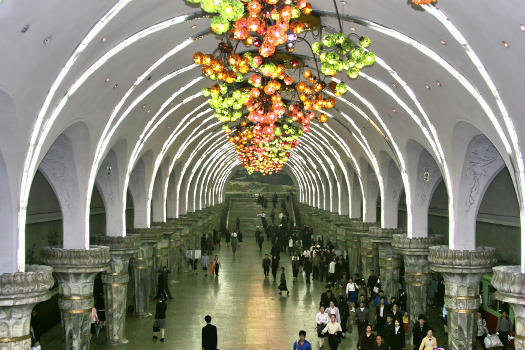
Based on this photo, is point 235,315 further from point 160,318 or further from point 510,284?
point 510,284

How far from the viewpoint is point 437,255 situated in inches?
746

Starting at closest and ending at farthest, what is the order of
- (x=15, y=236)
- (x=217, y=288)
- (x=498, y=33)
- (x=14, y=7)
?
(x=14, y=7) < (x=498, y=33) < (x=15, y=236) < (x=217, y=288)

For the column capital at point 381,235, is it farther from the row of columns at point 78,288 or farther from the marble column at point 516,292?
the marble column at point 516,292

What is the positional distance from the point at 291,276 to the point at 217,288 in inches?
232

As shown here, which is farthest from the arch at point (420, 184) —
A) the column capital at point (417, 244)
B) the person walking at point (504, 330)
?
the person walking at point (504, 330)

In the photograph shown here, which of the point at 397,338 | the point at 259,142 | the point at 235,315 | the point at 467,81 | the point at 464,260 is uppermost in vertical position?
the point at 467,81

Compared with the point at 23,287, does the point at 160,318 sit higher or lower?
lower

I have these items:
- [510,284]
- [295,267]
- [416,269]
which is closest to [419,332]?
[510,284]

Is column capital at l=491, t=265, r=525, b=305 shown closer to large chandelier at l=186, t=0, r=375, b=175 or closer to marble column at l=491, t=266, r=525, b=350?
marble column at l=491, t=266, r=525, b=350

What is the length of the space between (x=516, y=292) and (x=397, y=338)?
3860 mm

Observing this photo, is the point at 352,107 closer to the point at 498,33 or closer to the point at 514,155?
the point at 514,155

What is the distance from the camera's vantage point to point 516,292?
1345 centimetres

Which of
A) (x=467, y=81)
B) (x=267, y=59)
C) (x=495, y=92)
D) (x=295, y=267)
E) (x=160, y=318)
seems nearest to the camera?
(x=495, y=92)

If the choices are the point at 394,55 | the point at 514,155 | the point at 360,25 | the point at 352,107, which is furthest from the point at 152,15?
the point at 352,107
